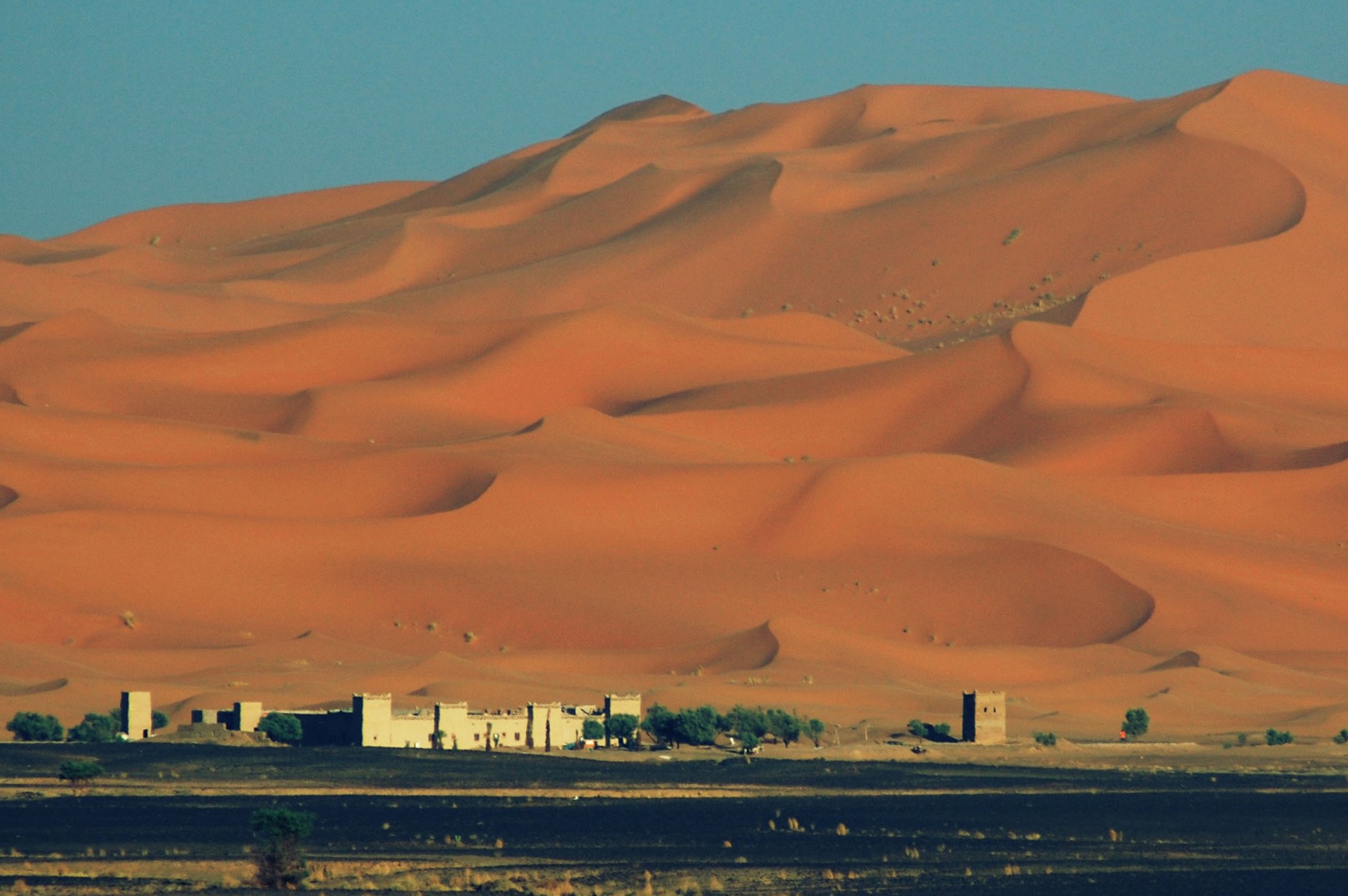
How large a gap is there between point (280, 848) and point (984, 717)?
26631 mm

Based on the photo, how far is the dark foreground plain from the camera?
101 ft

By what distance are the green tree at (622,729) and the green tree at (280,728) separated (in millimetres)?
6211

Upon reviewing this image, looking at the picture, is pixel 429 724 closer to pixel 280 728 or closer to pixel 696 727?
pixel 280 728

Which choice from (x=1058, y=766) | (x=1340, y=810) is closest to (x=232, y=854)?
(x=1340, y=810)

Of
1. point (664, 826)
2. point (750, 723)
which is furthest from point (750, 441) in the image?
point (664, 826)

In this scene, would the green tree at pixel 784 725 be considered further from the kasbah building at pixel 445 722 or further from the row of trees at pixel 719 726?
the kasbah building at pixel 445 722

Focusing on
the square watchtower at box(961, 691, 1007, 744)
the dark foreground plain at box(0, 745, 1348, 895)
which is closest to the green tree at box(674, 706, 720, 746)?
the dark foreground plain at box(0, 745, 1348, 895)

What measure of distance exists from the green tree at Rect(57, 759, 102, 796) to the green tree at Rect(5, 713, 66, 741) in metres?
9.40

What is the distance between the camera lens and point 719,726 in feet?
180

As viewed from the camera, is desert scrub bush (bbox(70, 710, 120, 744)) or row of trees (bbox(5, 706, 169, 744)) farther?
desert scrub bush (bbox(70, 710, 120, 744))

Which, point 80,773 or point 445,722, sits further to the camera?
point 445,722

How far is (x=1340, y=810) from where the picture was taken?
41.7 m

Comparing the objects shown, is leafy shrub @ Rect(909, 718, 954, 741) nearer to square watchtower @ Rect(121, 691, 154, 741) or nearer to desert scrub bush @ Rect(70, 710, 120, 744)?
square watchtower @ Rect(121, 691, 154, 741)

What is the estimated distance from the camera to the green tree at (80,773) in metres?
42.6
